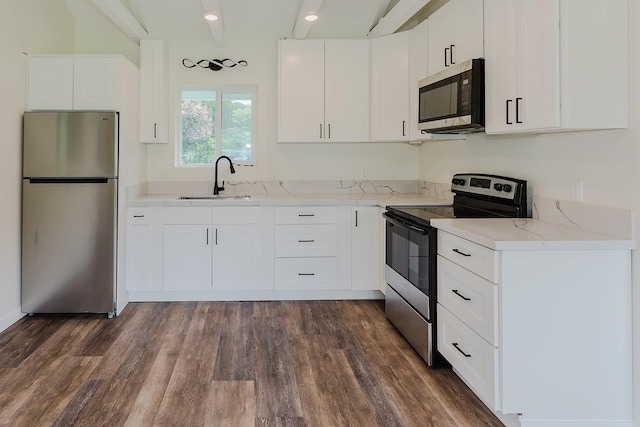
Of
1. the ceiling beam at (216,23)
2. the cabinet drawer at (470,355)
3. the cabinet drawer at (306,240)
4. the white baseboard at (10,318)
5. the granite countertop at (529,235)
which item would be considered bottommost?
the white baseboard at (10,318)

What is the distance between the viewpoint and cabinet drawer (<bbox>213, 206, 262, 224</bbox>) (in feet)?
13.2

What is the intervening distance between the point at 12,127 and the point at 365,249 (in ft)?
9.43

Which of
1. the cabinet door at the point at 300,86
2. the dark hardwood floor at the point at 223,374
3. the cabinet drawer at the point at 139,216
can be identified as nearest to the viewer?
the dark hardwood floor at the point at 223,374

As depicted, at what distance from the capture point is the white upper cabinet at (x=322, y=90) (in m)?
4.29

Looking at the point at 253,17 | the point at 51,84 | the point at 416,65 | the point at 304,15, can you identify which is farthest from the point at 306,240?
the point at 51,84

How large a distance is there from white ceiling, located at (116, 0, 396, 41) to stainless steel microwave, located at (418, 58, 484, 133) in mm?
1471

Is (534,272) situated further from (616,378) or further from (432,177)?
A: (432,177)

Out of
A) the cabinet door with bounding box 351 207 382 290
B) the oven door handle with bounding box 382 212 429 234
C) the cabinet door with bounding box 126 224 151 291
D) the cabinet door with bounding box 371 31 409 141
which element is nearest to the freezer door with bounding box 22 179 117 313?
the cabinet door with bounding box 126 224 151 291

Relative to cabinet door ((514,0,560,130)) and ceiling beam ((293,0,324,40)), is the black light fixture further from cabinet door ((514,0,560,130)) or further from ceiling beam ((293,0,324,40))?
cabinet door ((514,0,560,130))

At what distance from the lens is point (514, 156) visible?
2.96 m

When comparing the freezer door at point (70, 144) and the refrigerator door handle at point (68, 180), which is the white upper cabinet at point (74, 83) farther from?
the refrigerator door handle at point (68, 180)

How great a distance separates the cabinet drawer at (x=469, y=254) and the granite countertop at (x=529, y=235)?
1.4 inches

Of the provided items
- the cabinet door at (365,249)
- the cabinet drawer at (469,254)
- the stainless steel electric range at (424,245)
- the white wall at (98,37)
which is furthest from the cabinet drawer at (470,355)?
the white wall at (98,37)

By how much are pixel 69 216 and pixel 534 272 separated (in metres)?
3.27
